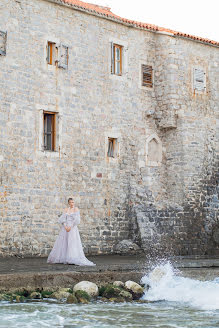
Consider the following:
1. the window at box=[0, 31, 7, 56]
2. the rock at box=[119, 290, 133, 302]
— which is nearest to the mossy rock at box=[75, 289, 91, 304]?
the rock at box=[119, 290, 133, 302]

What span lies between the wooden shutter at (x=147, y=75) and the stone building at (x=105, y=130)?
34mm

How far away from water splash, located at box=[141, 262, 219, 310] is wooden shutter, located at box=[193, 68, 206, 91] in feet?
31.1

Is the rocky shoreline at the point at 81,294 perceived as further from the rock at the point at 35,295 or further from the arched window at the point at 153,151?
the arched window at the point at 153,151

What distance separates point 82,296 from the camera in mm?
10633

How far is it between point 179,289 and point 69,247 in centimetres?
326

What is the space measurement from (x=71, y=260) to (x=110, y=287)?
2873 mm

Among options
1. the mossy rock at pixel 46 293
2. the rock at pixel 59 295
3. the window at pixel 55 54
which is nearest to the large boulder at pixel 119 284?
the rock at pixel 59 295

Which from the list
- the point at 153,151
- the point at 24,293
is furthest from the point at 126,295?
the point at 153,151

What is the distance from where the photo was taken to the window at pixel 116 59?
19672mm

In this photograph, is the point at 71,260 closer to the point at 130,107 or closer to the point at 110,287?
the point at 110,287

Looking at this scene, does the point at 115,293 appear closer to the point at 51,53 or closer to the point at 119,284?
the point at 119,284

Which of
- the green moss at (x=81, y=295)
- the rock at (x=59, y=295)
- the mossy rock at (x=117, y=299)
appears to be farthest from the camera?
the mossy rock at (x=117, y=299)

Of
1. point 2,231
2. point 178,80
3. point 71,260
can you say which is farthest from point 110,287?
point 178,80

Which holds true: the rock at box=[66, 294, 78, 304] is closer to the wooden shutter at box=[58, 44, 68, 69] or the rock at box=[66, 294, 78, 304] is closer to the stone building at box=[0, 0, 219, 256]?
the stone building at box=[0, 0, 219, 256]
